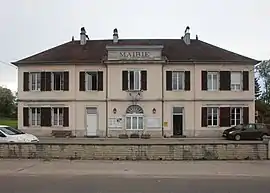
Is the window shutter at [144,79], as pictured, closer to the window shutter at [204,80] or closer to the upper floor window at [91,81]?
the upper floor window at [91,81]

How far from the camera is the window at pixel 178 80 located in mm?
44688

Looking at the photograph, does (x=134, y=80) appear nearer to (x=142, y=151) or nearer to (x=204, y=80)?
(x=204, y=80)

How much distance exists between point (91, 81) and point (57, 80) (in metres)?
3.33

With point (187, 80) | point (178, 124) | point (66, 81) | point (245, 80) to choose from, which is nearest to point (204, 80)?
point (187, 80)

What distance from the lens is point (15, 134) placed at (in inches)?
1001

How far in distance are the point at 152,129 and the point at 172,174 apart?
28.8 m

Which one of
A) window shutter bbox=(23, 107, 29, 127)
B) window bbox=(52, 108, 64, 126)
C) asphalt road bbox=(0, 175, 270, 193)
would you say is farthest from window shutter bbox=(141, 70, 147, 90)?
asphalt road bbox=(0, 175, 270, 193)

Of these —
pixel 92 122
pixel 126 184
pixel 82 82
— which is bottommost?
pixel 126 184

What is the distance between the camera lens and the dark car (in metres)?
A: 40.6

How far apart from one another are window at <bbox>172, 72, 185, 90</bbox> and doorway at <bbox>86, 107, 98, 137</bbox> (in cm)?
→ 789

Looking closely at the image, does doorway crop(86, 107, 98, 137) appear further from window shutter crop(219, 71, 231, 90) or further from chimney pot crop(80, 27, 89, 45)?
window shutter crop(219, 71, 231, 90)

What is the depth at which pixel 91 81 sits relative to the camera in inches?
1783

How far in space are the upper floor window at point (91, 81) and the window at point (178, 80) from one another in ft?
22.8

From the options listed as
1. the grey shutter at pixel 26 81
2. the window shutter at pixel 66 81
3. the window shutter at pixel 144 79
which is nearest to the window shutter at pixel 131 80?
the window shutter at pixel 144 79
